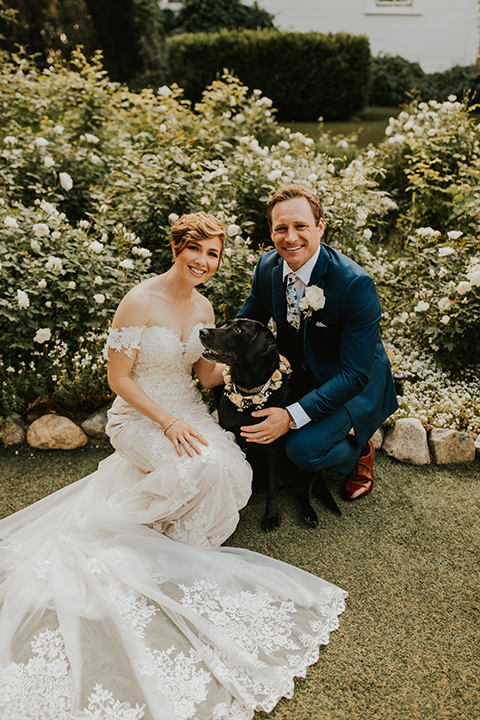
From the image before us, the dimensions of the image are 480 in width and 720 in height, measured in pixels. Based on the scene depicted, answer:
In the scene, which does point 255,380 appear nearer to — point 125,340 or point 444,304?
point 125,340

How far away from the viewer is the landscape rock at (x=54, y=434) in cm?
367

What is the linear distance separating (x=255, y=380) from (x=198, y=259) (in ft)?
2.29

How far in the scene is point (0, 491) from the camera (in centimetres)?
323

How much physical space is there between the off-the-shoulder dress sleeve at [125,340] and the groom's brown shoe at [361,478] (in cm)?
155

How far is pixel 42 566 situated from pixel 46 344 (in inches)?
77.5

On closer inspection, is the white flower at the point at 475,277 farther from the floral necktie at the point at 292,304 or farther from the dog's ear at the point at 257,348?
the dog's ear at the point at 257,348

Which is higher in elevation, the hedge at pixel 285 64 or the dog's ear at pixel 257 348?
the hedge at pixel 285 64

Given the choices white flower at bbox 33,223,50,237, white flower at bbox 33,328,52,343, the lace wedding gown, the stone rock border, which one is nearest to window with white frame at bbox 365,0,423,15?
white flower at bbox 33,223,50,237

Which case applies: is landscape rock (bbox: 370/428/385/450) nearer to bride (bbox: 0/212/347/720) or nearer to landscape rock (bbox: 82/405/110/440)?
bride (bbox: 0/212/347/720)

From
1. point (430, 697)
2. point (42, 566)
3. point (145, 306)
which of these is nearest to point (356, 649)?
point (430, 697)

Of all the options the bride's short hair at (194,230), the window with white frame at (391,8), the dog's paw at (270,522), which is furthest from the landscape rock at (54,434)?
the window with white frame at (391,8)

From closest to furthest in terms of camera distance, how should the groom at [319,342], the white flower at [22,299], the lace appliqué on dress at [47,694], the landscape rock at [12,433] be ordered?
the lace appliqué on dress at [47,694] < the groom at [319,342] < the white flower at [22,299] < the landscape rock at [12,433]

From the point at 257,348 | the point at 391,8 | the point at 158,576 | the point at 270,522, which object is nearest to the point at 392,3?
the point at 391,8

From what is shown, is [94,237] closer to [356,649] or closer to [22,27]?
[356,649]
